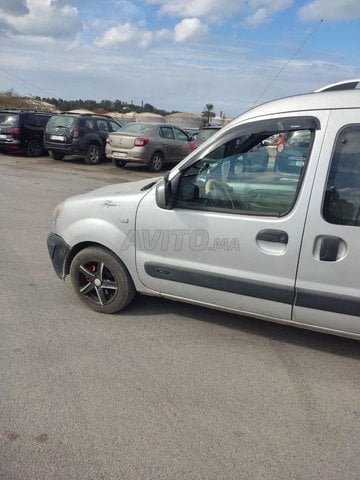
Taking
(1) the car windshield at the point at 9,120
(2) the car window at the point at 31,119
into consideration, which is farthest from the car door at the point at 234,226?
(2) the car window at the point at 31,119

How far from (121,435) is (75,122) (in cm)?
1453

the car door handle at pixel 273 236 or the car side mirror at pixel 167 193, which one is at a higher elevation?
the car side mirror at pixel 167 193

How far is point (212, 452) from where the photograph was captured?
8.16 feet

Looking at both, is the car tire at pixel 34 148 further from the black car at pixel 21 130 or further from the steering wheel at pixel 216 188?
the steering wheel at pixel 216 188

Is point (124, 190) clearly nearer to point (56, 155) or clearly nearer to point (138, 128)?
point (138, 128)

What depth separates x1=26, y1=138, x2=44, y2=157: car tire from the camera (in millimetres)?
17531

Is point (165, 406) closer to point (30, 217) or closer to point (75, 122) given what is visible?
point (30, 217)

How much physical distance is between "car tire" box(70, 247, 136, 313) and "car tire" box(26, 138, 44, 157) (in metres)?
14.7

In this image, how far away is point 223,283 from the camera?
3410 mm

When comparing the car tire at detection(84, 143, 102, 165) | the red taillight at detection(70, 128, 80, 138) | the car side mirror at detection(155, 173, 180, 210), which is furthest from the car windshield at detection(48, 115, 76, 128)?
the car side mirror at detection(155, 173, 180, 210)

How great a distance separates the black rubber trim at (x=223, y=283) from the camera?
3.23 m

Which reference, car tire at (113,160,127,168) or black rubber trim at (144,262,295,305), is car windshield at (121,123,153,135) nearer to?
car tire at (113,160,127,168)

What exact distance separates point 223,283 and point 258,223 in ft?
1.76

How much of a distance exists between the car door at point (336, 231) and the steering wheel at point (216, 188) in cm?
63
